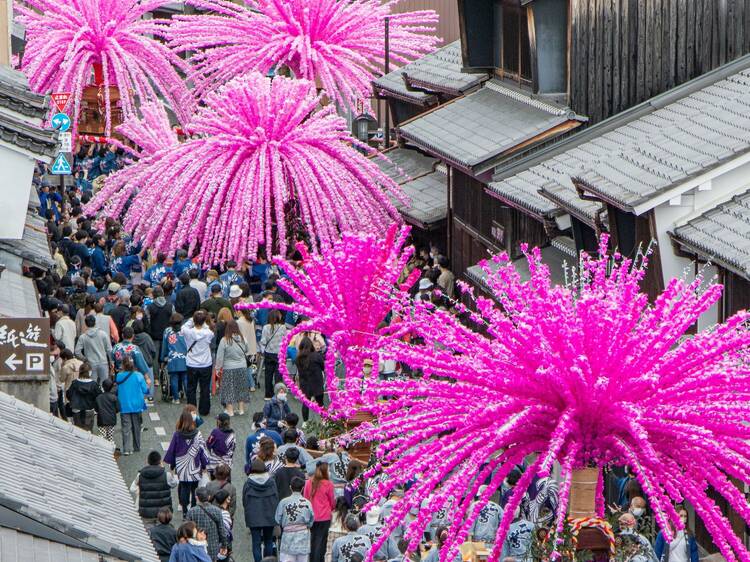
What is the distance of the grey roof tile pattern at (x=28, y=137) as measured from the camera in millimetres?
21295


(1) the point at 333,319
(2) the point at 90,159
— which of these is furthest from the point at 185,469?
(2) the point at 90,159

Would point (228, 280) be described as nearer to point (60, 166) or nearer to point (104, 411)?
point (104, 411)

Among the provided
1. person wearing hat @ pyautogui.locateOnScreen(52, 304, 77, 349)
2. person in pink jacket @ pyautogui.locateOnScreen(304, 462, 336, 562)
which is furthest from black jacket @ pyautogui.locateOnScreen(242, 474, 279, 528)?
person wearing hat @ pyautogui.locateOnScreen(52, 304, 77, 349)

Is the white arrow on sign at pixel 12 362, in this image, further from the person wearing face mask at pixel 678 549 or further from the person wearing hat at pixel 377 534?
the person wearing face mask at pixel 678 549

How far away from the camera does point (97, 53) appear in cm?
4397

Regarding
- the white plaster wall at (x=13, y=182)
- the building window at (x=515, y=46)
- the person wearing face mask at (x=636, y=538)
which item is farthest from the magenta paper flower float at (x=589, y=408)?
the building window at (x=515, y=46)

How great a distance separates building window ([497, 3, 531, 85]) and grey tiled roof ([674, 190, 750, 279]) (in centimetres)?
810

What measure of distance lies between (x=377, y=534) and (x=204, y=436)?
709 cm

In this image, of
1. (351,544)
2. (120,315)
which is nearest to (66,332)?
(120,315)

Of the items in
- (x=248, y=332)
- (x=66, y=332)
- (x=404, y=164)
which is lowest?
(x=404, y=164)

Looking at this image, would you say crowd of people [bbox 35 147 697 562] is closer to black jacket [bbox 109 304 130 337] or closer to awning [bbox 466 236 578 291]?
black jacket [bbox 109 304 130 337]

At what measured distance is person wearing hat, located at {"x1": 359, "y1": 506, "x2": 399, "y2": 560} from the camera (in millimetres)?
14828

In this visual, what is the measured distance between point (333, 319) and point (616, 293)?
27.0 feet

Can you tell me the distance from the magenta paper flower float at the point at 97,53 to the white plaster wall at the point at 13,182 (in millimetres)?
21032
